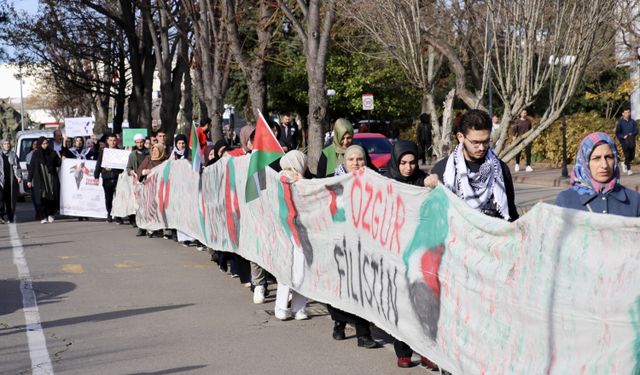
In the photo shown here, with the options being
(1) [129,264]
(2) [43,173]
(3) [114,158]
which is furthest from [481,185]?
(2) [43,173]

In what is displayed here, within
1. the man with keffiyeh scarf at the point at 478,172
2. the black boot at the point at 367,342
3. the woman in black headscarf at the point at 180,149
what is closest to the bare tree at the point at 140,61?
the woman in black headscarf at the point at 180,149

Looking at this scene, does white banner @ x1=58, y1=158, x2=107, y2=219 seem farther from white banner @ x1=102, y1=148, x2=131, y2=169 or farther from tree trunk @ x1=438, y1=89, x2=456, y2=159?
tree trunk @ x1=438, y1=89, x2=456, y2=159

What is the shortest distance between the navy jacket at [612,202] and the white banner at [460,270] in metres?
0.51

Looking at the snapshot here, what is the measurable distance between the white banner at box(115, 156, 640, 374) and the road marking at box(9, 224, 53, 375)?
7.29 feet

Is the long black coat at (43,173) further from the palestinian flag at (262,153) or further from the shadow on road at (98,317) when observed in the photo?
the shadow on road at (98,317)

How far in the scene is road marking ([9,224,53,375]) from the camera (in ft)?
26.9

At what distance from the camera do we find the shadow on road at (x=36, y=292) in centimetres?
1100

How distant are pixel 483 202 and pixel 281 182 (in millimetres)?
3452

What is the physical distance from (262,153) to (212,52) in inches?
688

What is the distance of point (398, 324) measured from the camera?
7590 mm

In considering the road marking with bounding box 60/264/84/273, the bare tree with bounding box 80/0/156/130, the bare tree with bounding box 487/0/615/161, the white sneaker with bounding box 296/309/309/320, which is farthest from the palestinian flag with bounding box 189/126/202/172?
the bare tree with bounding box 80/0/156/130

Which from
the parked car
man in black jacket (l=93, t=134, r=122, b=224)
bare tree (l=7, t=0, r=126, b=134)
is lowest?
man in black jacket (l=93, t=134, r=122, b=224)

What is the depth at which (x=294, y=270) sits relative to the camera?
394 inches

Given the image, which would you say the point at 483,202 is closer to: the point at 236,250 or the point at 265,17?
the point at 236,250
